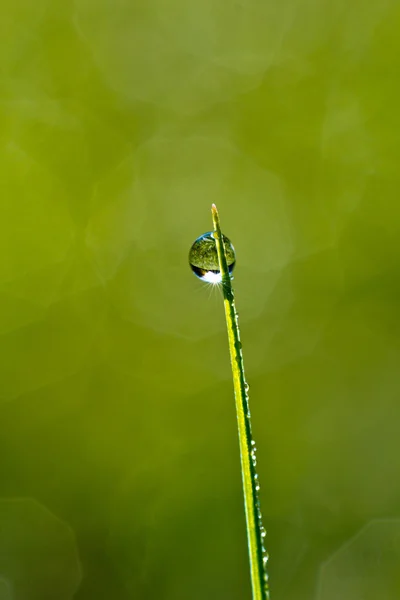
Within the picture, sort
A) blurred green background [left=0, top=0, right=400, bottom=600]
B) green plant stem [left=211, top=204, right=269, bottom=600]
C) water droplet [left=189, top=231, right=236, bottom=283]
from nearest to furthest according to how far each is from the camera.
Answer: green plant stem [left=211, top=204, right=269, bottom=600]
water droplet [left=189, top=231, right=236, bottom=283]
blurred green background [left=0, top=0, right=400, bottom=600]

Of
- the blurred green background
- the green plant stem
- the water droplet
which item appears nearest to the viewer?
the green plant stem

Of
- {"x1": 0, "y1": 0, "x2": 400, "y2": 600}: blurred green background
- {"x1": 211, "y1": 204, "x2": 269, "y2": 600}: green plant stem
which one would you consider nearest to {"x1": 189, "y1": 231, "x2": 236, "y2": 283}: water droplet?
{"x1": 211, "y1": 204, "x2": 269, "y2": 600}: green plant stem

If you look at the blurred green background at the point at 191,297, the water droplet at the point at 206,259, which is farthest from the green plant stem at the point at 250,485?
the blurred green background at the point at 191,297

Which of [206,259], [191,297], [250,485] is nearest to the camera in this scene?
[250,485]

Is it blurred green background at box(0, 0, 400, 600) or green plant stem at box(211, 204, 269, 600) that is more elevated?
blurred green background at box(0, 0, 400, 600)

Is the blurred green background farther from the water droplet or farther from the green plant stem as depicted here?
the green plant stem

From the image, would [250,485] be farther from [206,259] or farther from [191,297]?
[191,297]

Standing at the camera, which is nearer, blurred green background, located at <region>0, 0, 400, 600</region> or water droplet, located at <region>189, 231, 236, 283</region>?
water droplet, located at <region>189, 231, 236, 283</region>

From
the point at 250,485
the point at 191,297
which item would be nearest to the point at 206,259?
the point at 250,485

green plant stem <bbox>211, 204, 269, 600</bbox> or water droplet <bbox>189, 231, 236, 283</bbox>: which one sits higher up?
water droplet <bbox>189, 231, 236, 283</bbox>
